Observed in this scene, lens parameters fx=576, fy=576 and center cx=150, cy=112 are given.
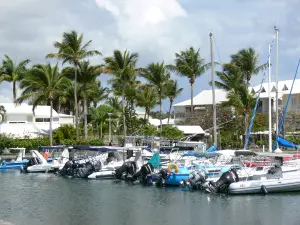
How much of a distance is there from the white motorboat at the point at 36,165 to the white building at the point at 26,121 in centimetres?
1912

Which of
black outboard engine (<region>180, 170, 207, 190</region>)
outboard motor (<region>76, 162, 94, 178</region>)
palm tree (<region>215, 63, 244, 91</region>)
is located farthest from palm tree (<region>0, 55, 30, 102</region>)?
black outboard engine (<region>180, 170, 207, 190</region>)

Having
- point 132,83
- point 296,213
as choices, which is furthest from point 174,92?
point 296,213

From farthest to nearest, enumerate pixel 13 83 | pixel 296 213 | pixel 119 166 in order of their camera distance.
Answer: pixel 13 83 → pixel 119 166 → pixel 296 213

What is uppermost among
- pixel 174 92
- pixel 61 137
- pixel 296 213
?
pixel 174 92

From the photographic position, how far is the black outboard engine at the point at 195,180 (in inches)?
1652

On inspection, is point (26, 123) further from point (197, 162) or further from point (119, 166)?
point (197, 162)

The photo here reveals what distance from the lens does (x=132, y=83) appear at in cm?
9125

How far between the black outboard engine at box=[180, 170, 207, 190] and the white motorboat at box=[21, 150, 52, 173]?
22.8m

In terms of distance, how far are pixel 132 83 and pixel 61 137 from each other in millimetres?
15974

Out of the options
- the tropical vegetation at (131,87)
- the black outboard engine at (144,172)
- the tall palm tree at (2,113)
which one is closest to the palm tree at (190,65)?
the tropical vegetation at (131,87)

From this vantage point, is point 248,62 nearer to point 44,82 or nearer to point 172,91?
point 172,91

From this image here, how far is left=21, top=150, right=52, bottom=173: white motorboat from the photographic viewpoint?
2413 inches

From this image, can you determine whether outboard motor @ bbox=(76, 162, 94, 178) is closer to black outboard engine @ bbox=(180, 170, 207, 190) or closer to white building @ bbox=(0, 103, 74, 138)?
black outboard engine @ bbox=(180, 170, 207, 190)

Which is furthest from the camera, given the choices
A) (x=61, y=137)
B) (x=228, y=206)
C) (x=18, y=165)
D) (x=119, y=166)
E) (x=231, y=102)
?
(x=61, y=137)
